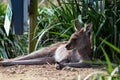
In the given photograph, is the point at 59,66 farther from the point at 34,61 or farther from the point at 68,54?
the point at 34,61

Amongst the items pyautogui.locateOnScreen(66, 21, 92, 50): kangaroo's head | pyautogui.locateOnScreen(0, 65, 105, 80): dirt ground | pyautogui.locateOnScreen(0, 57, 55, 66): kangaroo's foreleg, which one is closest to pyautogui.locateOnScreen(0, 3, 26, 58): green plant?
pyautogui.locateOnScreen(0, 57, 55, 66): kangaroo's foreleg

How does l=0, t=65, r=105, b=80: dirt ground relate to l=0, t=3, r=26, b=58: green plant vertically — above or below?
below

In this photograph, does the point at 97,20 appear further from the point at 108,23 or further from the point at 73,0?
the point at 73,0

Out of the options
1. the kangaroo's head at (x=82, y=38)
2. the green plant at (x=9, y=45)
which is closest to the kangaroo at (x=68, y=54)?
the kangaroo's head at (x=82, y=38)

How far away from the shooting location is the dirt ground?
5.18 metres

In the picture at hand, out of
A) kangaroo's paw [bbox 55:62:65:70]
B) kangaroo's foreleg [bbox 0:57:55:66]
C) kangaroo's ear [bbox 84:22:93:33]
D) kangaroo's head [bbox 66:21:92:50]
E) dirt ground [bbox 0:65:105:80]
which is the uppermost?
kangaroo's ear [bbox 84:22:93:33]

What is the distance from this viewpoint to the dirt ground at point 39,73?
5184 mm

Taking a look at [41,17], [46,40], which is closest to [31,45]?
[46,40]

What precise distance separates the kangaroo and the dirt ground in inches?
4.9

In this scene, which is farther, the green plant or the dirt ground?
the green plant

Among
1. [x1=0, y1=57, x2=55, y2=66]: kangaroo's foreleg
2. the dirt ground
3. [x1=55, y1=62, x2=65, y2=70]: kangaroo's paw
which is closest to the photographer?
the dirt ground

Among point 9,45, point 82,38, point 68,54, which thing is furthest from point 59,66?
point 9,45

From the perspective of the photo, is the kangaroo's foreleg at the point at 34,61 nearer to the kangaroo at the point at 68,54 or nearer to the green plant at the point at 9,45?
the kangaroo at the point at 68,54

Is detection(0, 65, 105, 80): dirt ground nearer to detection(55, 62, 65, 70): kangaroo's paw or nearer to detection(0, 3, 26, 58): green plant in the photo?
detection(55, 62, 65, 70): kangaroo's paw
